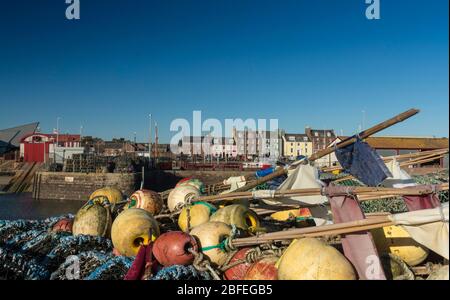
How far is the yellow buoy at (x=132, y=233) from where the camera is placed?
5949 millimetres

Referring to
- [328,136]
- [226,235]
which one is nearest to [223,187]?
[226,235]

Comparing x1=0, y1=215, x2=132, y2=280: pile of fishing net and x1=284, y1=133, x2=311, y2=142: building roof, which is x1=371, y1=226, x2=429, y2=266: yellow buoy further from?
x1=284, y1=133, x2=311, y2=142: building roof

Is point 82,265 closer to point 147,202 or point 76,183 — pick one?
point 147,202

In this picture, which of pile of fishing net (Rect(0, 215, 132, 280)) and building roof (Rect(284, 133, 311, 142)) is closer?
pile of fishing net (Rect(0, 215, 132, 280))

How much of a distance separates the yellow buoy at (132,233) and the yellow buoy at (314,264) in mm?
2534

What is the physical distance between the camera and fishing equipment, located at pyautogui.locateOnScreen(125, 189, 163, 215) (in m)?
8.51

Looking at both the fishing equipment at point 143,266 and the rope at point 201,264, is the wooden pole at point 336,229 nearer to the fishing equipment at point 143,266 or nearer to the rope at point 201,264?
the rope at point 201,264

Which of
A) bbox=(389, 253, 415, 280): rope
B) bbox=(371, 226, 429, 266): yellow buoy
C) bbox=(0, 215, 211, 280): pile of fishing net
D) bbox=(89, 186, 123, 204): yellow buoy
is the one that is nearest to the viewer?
bbox=(389, 253, 415, 280): rope

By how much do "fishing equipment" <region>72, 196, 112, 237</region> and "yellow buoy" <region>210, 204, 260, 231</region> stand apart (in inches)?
81.7

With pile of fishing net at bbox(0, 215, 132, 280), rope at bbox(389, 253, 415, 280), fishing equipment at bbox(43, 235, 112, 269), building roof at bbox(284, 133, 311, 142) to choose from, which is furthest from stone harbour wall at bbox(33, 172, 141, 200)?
building roof at bbox(284, 133, 311, 142)

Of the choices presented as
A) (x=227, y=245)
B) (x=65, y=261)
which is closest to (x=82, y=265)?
(x=65, y=261)

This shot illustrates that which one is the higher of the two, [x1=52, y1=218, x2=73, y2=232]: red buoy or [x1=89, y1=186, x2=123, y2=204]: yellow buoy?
[x1=89, y1=186, x2=123, y2=204]: yellow buoy

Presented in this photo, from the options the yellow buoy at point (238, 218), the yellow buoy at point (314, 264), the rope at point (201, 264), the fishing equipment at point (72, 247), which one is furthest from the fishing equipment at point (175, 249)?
the yellow buoy at point (314, 264)

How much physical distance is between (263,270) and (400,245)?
81.0 inches
